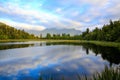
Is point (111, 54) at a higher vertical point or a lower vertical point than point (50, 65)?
lower

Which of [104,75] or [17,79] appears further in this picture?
[17,79]

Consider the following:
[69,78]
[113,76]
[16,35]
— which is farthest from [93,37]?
[113,76]

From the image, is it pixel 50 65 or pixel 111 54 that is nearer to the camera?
pixel 50 65

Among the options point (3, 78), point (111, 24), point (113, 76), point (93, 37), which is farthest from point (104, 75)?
point (93, 37)

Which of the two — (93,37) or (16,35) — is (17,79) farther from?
(16,35)

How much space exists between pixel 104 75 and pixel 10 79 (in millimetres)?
11154

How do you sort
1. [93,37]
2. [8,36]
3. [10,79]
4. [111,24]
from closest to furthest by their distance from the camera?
[10,79] < [111,24] < [93,37] < [8,36]

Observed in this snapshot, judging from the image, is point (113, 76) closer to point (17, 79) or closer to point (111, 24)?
point (17, 79)

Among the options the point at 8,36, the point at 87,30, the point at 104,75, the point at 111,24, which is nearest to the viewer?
the point at 104,75

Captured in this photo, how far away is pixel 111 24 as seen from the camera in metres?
94.9

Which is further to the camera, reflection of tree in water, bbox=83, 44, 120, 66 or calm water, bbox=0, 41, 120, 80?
reflection of tree in water, bbox=83, 44, 120, 66

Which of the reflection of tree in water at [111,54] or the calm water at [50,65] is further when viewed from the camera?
the reflection of tree in water at [111,54]

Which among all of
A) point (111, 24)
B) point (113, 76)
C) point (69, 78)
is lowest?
point (69, 78)

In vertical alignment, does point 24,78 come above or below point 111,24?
below
